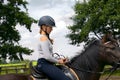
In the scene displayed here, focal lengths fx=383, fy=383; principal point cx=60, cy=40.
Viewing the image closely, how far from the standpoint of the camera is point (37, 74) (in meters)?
7.79

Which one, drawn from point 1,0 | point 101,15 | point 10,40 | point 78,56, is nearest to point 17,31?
point 10,40

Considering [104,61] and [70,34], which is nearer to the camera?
[104,61]

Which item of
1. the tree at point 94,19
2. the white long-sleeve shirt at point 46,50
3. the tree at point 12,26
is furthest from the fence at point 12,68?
the white long-sleeve shirt at point 46,50

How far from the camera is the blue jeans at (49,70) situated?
7629mm

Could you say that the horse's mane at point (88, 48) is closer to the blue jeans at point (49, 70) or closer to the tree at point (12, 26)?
the blue jeans at point (49, 70)

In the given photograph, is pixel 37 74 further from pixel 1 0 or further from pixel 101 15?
pixel 101 15

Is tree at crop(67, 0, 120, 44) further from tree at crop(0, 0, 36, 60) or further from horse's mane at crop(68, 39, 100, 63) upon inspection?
horse's mane at crop(68, 39, 100, 63)

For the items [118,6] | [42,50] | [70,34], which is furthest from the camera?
[70,34]

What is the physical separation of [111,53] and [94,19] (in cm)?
3734

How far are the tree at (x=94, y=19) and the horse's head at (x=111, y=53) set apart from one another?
111ft

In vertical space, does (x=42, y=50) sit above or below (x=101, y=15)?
above

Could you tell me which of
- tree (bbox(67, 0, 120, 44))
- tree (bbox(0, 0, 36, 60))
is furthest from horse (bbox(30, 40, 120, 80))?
tree (bbox(67, 0, 120, 44))

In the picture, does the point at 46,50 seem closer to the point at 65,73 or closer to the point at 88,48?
the point at 65,73

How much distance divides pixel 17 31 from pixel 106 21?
1297 cm
